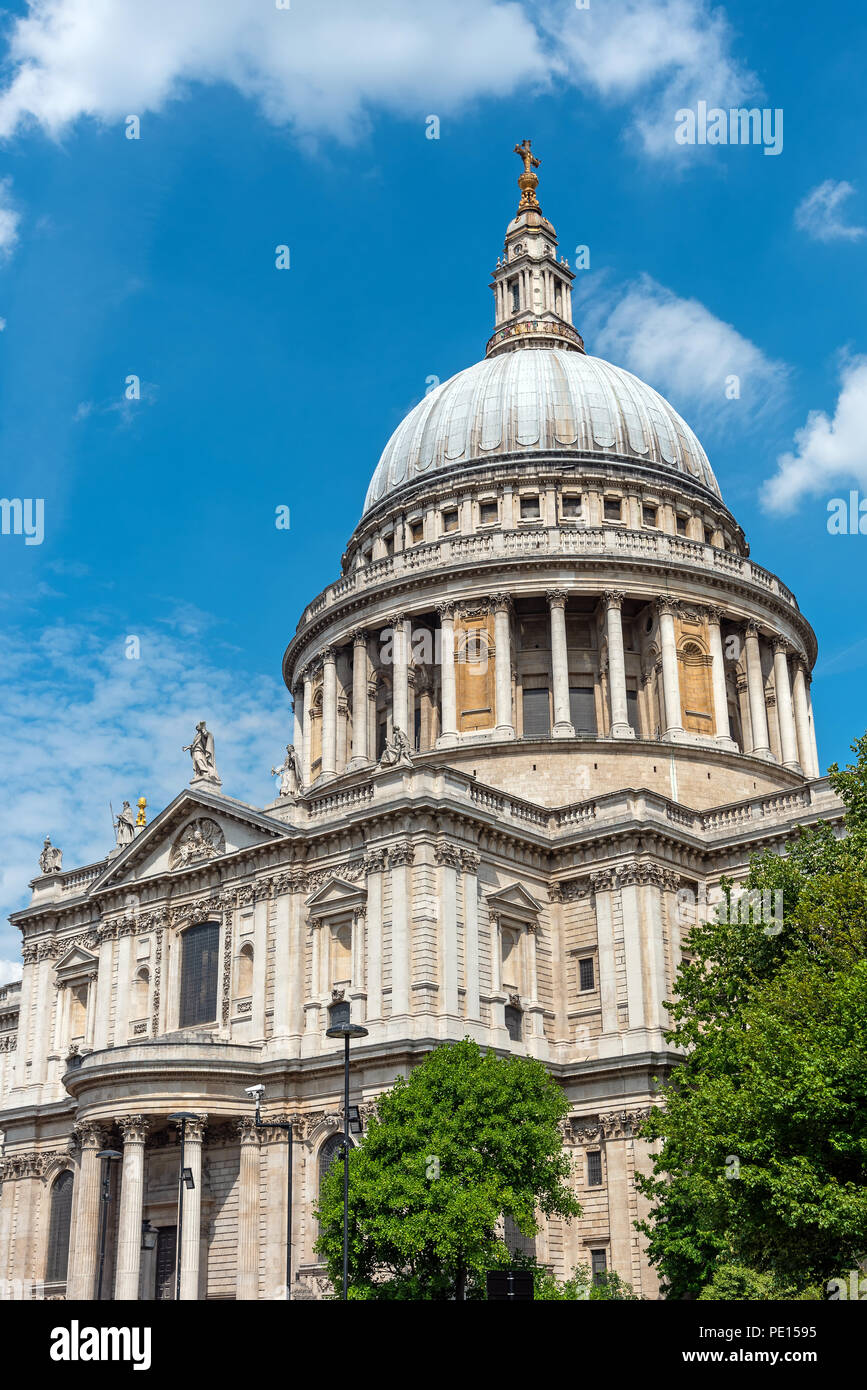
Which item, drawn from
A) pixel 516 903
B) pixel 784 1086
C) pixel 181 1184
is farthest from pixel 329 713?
pixel 784 1086

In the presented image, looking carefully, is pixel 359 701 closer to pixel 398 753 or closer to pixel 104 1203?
pixel 398 753

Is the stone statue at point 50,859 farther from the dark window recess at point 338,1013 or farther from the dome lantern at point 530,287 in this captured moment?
the dome lantern at point 530,287

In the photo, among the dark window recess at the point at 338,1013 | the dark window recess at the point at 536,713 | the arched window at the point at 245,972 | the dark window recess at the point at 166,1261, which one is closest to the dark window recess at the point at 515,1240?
the dark window recess at the point at 338,1013

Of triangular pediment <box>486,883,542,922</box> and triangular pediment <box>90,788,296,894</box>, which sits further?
triangular pediment <box>90,788,296,894</box>

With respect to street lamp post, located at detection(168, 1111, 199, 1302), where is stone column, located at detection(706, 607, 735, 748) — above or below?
above

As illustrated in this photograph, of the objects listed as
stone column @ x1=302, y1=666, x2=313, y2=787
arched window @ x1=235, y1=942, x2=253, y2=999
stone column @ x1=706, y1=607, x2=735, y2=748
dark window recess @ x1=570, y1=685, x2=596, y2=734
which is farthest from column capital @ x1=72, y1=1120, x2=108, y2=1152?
stone column @ x1=706, y1=607, x2=735, y2=748

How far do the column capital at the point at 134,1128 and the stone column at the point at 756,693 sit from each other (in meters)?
31.2

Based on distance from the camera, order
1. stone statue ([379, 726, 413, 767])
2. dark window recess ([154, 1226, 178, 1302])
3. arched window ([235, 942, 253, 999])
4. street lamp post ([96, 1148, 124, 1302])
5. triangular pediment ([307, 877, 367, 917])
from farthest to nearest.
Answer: arched window ([235, 942, 253, 999]) → stone statue ([379, 726, 413, 767]) → triangular pediment ([307, 877, 367, 917]) → dark window recess ([154, 1226, 178, 1302]) → street lamp post ([96, 1148, 124, 1302])

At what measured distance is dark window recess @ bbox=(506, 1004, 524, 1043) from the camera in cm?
5031

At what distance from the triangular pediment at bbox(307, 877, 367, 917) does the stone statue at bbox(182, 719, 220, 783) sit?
26.2ft

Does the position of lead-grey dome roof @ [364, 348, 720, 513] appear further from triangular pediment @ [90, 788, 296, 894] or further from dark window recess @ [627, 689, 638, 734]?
triangular pediment @ [90, 788, 296, 894]

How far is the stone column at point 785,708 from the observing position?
67825 mm

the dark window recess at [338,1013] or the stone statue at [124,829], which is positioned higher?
the stone statue at [124,829]
